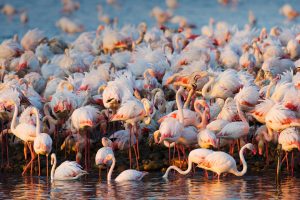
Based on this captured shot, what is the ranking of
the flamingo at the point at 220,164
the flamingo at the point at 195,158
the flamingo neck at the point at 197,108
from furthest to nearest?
1. the flamingo neck at the point at 197,108
2. the flamingo at the point at 195,158
3. the flamingo at the point at 220,164

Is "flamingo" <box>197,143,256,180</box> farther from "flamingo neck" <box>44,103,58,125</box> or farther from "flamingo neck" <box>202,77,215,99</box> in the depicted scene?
"flamingo neck" <box>44,103,58,125</box>

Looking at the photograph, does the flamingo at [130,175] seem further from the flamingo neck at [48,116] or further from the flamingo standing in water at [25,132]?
the flamingo neck at [48,116]

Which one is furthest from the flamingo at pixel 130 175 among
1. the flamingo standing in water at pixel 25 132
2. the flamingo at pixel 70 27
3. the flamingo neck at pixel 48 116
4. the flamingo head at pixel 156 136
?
the flamingo at pixel 70 27

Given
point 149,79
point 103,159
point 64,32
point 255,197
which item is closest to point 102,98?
point 149,79

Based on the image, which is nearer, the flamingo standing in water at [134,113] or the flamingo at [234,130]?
the flamingo at [234,130]

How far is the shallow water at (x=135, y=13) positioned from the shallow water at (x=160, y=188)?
793 inches

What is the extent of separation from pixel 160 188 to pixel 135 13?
93.1 ft

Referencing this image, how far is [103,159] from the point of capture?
12617 millimetres

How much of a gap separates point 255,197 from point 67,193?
2121 millimetres

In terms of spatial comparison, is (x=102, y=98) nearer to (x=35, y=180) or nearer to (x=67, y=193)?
(x=35, y=180)

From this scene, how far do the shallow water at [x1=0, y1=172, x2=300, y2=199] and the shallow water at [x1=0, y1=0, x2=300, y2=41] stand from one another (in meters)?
20.2

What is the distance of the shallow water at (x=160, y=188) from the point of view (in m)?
11.0

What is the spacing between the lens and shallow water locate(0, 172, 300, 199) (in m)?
11.0

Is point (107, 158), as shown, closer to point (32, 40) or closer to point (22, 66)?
point (22, 66)
